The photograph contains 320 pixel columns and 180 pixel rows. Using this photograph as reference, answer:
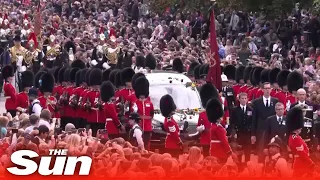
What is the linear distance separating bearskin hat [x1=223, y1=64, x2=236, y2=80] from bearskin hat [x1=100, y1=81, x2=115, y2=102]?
2.86 meters

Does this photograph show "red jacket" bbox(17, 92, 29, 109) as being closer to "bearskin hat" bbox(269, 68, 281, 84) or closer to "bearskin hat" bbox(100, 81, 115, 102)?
"bearskin hat" bbox(100, 81, 115, 102)

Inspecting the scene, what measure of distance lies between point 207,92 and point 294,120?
149 inches

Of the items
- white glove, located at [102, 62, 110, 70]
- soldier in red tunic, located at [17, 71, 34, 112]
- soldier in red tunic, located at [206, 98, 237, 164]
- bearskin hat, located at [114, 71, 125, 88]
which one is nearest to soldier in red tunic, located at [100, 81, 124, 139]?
bearskin hat, located at [114, 71, 125, 88]

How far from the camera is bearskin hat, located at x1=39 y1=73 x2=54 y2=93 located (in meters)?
22.1

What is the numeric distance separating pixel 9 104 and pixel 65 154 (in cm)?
873

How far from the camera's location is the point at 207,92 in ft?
64.3

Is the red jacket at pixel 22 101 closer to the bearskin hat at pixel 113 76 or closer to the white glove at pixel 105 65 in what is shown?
the bearskin hat at pixel 113 76

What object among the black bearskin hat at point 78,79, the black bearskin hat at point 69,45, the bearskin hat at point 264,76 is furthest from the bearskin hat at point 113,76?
the black bearskin hat at point 69,45

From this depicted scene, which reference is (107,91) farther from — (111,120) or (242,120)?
(242,120)

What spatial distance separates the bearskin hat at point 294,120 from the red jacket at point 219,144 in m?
0.82

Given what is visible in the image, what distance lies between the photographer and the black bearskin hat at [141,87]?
64.4ft

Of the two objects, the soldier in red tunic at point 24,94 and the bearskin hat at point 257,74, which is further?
the soldier in red tunic at point 24,94

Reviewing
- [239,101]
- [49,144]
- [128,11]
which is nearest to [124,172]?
[49,144]

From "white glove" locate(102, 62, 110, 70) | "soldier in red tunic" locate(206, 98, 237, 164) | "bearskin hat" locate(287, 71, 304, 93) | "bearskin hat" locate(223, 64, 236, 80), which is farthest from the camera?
"white glove" locate(102, 62, 110, 70)
